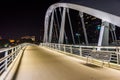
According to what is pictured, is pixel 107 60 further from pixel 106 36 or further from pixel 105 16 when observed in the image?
pixel 106 36

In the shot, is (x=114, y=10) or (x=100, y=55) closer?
(x=100, y=55)

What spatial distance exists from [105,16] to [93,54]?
2.30 metres

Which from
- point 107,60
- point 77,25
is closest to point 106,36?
point 107,60

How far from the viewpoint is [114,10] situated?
12727mm

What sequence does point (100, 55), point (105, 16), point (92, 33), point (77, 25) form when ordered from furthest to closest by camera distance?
1. point (77, 25)
2. point (92, 33)
3. point (105, 16)
4. point (100, 55)

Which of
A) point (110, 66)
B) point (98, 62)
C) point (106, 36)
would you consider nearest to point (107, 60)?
point (110, 66)

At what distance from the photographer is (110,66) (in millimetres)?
10195

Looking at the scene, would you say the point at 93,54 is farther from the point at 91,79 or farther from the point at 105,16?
the point at 91,79

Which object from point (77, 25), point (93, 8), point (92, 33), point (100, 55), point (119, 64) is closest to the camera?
point (119, 64)

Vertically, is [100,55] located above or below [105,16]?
below

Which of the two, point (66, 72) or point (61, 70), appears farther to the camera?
point (61, 70)

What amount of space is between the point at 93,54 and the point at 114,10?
2.78 meters

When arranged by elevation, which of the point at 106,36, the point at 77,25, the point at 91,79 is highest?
the point at 77,25

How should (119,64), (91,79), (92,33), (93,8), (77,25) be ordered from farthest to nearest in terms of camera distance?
(77,25), (92,33), (93,8), (119,64), (91,79)
